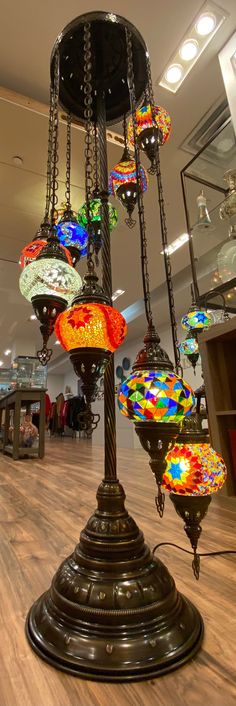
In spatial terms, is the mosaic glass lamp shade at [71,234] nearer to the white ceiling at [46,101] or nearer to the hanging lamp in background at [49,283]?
the hanging lamp in background at [49,283]

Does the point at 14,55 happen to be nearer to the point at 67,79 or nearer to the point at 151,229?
the point at 67,79

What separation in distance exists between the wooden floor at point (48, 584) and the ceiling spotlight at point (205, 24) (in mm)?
2494

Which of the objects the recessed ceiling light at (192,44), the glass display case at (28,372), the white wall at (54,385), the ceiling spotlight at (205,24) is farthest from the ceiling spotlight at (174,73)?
the white wall at (54,385)

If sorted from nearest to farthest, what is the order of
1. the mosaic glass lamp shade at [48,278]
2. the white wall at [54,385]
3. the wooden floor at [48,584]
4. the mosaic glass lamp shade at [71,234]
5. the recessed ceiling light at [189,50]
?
the wooden floor at [48,584] < the mosaic glass lamp shade at [48,278] < the mosaic glass lamp shade at [71,234] < the recessed ceiling light at [189,50] < the white wall at [54,385]

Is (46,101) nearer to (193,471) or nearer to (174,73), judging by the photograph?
(174,73)

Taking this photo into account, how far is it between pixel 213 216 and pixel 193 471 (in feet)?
7.29

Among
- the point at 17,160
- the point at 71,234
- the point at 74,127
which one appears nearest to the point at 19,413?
the point at 17,160

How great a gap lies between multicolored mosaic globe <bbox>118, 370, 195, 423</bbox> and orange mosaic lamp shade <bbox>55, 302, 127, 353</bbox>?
0.08m

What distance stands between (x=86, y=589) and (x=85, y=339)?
0.41m

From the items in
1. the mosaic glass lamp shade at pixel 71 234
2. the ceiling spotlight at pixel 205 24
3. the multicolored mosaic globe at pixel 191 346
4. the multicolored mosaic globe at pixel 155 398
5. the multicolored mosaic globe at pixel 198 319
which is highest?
the ceiling spotlight at pixel 205 24

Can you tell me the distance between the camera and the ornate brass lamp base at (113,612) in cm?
A: 47

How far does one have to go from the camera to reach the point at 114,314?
55cm

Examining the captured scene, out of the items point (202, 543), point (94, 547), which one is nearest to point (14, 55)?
point (94, 547)

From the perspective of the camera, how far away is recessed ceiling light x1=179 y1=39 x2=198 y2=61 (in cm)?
182
